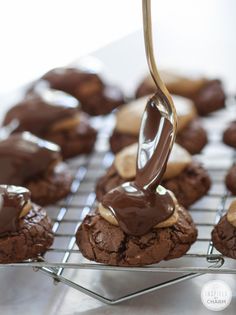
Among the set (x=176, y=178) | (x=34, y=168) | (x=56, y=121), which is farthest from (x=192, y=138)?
(x=34, y=168)

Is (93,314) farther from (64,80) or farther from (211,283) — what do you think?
(64,80)

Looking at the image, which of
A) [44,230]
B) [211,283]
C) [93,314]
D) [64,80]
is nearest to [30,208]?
[44,230]

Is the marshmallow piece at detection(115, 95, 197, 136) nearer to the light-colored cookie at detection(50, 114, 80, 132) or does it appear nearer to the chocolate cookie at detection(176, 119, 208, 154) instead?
the chocolate cookie at detection(176, 119, 208, 154)

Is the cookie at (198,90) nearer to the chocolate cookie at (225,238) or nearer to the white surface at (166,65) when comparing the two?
the white surface at (166,65)

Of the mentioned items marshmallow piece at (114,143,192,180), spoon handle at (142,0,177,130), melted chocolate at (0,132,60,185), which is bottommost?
marshmallow piece at (114,143,192,180)

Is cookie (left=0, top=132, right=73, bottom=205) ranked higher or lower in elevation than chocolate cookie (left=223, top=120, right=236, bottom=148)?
higher

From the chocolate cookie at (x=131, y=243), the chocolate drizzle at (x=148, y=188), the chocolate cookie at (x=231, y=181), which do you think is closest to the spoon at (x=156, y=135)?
the chocolate drizzle at (x=148, y=188)

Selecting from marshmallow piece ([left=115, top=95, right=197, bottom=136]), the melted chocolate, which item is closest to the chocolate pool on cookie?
the melted chocolate

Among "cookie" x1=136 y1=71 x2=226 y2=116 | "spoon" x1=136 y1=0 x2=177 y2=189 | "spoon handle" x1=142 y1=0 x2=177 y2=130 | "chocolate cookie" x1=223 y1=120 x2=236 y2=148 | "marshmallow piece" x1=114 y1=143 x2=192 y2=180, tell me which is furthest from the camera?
"cookie" x1=136 y1=71 x2=226 y2=116
